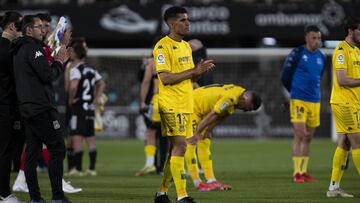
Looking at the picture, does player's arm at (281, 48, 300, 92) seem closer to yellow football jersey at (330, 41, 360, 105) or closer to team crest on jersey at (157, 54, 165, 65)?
yellow football jersey at (330, 41, 360, 105)

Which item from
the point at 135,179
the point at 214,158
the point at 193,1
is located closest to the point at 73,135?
the point at 135,179

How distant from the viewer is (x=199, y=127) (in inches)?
484

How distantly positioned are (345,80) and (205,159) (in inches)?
107

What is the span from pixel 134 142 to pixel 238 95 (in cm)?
1501

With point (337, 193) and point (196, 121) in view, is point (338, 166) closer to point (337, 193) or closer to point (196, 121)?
point (337, 193)

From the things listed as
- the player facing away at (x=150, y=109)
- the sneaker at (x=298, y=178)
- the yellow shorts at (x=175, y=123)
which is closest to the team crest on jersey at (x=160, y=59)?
the yellow shorts at (x=175, y=123)

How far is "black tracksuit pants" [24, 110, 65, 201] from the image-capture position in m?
9.79

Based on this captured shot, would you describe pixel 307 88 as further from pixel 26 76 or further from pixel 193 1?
pixel 193 1

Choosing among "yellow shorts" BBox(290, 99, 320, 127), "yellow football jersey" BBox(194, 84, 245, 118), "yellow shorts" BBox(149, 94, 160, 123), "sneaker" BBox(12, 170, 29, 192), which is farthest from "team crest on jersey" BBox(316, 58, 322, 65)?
"sneaker" BBox(12, 170, 29, 192)

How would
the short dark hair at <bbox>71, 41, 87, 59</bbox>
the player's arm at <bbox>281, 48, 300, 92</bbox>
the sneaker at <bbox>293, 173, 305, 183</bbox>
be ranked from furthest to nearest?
the short dark hair at <bbox>71, 41, 87, 59</bbox> → the player's arm at <bbox>281, 48, 300, 92</bbox> → the sneaker at <bbox>293, 173, 305, 183</bbox>

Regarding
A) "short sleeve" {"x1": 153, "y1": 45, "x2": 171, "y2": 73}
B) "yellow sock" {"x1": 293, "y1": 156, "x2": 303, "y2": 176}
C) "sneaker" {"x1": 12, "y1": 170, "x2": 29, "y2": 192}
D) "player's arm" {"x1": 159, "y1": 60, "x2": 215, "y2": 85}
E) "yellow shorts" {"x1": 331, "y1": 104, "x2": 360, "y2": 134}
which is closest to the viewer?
"player's arm" {"x1": 159, "y1": 60, "x2": 215, "y2": 85}

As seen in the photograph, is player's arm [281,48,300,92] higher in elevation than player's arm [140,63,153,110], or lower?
higher

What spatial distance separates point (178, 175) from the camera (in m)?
9.99

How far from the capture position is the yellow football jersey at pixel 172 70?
10.0 metres
